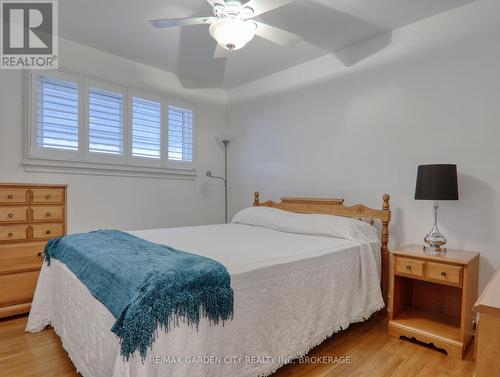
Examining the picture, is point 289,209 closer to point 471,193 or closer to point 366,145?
point 366,145

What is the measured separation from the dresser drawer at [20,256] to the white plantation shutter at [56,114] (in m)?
1.00

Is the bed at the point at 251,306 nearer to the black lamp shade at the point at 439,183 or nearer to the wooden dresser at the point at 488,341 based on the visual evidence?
the black lamp shade at the point at 439,183

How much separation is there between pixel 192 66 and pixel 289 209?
83.8 inches

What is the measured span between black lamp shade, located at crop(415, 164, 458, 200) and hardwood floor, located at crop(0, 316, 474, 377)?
1100 millimetres

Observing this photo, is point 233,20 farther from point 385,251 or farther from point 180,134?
point 180,134

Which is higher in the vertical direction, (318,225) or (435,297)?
(318,225)

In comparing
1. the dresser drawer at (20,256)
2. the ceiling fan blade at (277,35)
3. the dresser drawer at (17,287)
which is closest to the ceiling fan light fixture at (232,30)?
the ceiling fan blade at (277,35)

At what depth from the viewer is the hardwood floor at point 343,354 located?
1814 mm

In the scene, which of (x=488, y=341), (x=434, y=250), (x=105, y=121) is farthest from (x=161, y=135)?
(x=488, y=341)

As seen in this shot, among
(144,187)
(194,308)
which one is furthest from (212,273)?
(144,187)

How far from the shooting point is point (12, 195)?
8.07ft

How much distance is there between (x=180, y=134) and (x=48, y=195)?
1.85 meters

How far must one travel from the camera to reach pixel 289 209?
3465mm

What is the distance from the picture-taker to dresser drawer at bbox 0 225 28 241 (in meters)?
2.43
